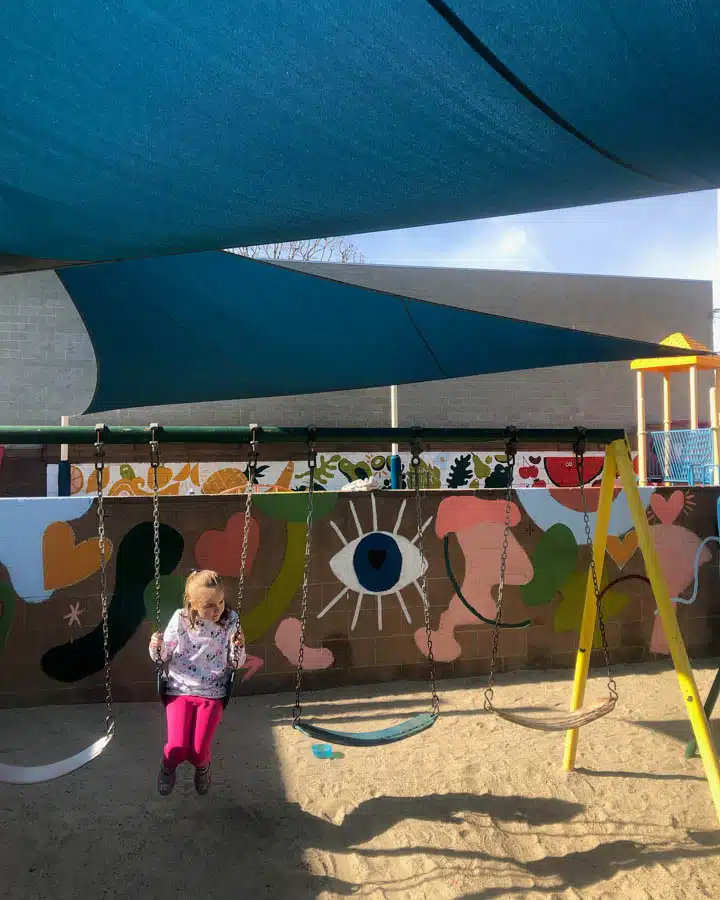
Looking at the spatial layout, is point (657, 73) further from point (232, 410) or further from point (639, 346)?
point (232, 410)

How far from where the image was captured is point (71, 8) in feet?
3.73

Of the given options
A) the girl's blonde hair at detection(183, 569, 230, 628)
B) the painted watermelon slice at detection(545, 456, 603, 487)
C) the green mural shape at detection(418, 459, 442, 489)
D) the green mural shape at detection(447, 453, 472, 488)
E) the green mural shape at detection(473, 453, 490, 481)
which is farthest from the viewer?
the painted watermelon slice at detection(545, 456, 603, 487)

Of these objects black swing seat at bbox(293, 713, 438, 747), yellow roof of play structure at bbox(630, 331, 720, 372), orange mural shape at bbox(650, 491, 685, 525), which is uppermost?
yellow roof of play structure at bbox(630, 331, 720, 372)

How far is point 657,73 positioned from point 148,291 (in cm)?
258

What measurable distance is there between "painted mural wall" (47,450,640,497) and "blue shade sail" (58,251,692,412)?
4.42 metres

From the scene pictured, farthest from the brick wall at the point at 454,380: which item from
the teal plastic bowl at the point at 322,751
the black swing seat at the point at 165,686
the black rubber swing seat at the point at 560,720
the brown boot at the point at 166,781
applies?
the black rubber swing seat at the point at 560,720

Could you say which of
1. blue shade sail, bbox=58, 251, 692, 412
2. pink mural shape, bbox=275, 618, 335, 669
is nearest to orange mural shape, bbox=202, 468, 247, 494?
pink mural shape, bbox=275, 618, 335, 669

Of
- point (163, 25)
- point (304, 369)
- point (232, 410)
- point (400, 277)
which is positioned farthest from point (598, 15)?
point (400, 277)

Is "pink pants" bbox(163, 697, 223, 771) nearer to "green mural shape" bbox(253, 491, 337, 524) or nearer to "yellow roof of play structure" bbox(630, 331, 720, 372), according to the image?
"green mural shape" bbox(253, 491, 337, 524)

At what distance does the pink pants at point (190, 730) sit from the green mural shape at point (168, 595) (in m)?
1.70

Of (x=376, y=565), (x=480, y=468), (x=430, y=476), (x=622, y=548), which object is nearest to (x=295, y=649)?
(x=376, y=565)

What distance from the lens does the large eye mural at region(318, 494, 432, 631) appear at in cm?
502

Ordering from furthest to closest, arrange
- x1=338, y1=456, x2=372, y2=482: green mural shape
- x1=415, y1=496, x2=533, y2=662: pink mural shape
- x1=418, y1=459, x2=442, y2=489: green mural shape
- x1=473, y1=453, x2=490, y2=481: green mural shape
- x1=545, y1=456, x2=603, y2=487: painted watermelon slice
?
x1=545, y1=456, x2=603, y2=487: painted watermelon slice < x1=473, y1=453, x2=490, y2=481: green mural shape < x1=338, y1=456, x2=372, y2=482: green mural shape < x1=418, y1=459, x2=442, y2=489: green mural shape < x1=415, y1=496, x2=533, y2=662: pink mural shape

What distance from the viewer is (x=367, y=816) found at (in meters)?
3.22
